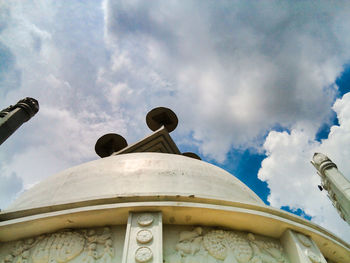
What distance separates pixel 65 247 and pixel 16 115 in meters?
9.34

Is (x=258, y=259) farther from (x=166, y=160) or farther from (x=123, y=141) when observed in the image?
(x=123, y=141)

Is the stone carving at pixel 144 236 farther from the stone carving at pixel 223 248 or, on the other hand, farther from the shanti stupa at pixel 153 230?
the stone carving at pixel 223 248

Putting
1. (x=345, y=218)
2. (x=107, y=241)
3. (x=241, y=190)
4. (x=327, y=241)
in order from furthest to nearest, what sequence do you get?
(x=345, y=218) → (x=241, y=190) → (x=327, y=241) → (x=107, y=241)

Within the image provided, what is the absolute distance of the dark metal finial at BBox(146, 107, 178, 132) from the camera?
43.5 ft

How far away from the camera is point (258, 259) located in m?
4.38

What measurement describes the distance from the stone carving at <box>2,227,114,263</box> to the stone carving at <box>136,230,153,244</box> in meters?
0.60

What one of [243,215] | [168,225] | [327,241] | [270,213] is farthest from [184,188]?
[327,241]

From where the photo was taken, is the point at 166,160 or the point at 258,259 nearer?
the point at 258,259

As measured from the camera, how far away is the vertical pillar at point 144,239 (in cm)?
378

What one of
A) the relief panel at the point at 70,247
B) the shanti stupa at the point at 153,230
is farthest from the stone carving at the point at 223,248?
the relief panel at the point at 70,247

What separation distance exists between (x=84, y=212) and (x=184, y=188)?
7.20ft

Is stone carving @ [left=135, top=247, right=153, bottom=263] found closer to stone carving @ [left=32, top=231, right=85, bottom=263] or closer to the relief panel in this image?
the relief panel

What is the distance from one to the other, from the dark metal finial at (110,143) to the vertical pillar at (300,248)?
33.4ft

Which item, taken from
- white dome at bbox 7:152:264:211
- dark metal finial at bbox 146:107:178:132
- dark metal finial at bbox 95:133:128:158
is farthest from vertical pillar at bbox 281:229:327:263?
dark metal finial at bbox 95:133:128:158
